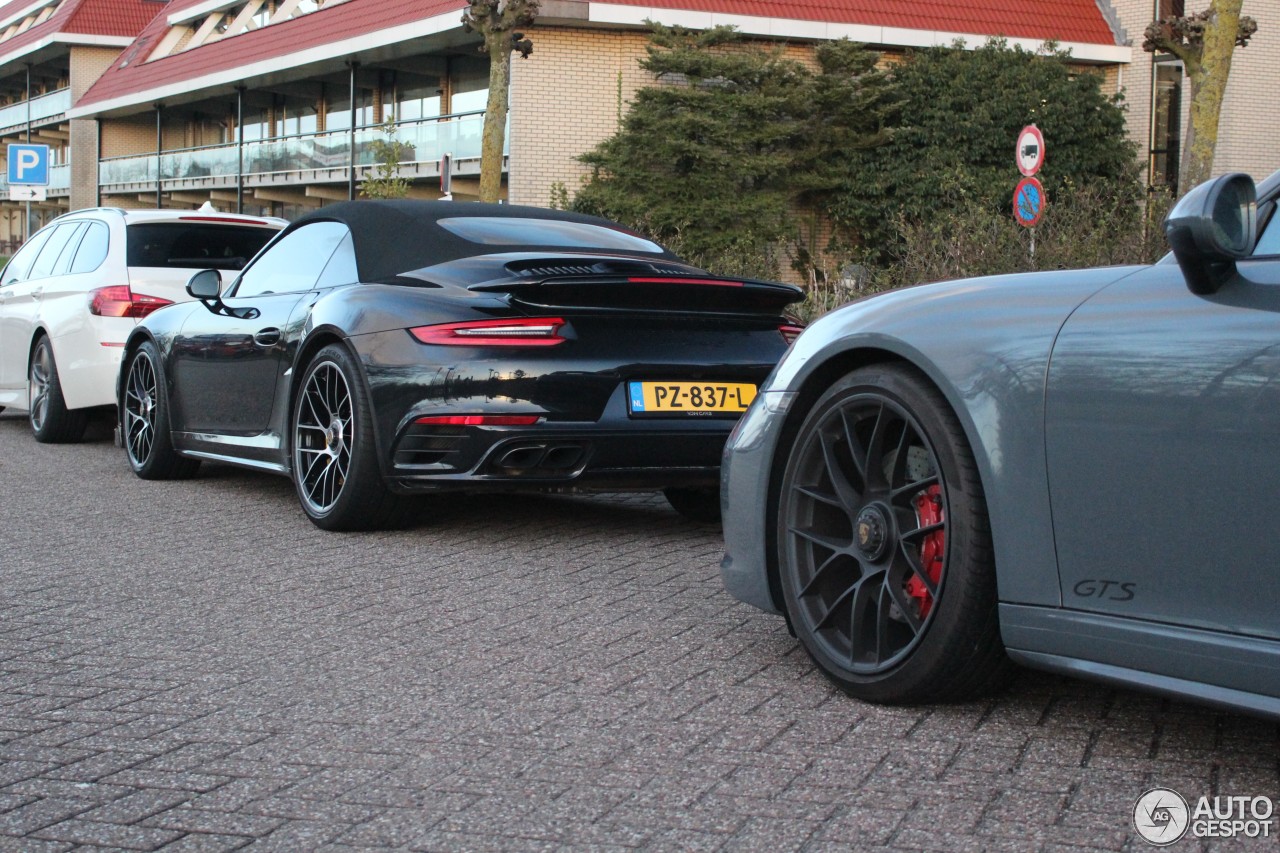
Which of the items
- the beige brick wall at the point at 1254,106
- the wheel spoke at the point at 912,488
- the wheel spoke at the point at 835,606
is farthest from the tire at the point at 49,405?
the beige brick wall at the point at 1254,106

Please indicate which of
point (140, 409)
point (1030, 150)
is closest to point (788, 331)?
point (140, 409)

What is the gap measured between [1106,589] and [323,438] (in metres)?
3.93

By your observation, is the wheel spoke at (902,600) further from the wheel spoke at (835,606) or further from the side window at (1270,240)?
the side window at (1270,240)

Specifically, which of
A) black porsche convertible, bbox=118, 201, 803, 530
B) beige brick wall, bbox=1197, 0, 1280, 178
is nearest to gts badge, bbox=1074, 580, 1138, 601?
black porsche convertible, bbox=118, 201, 803, 530

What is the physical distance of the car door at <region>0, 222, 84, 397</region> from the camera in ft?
34.1

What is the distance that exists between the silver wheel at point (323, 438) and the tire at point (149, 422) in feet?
5.77

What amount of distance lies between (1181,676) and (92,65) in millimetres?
56923

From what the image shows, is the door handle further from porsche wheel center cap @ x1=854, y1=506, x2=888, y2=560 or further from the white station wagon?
porsche wheel center cap @ x1=854, y1=506, x2=888, y2=560

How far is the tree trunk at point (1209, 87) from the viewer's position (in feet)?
52.5

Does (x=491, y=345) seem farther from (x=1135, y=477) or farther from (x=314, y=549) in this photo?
(x=1135, y=477)

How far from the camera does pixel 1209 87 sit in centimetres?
1633

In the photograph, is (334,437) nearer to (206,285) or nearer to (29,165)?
(206,285)

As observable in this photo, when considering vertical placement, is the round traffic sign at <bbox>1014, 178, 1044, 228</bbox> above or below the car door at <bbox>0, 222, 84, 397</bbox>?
above

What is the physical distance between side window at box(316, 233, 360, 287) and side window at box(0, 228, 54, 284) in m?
5.36
